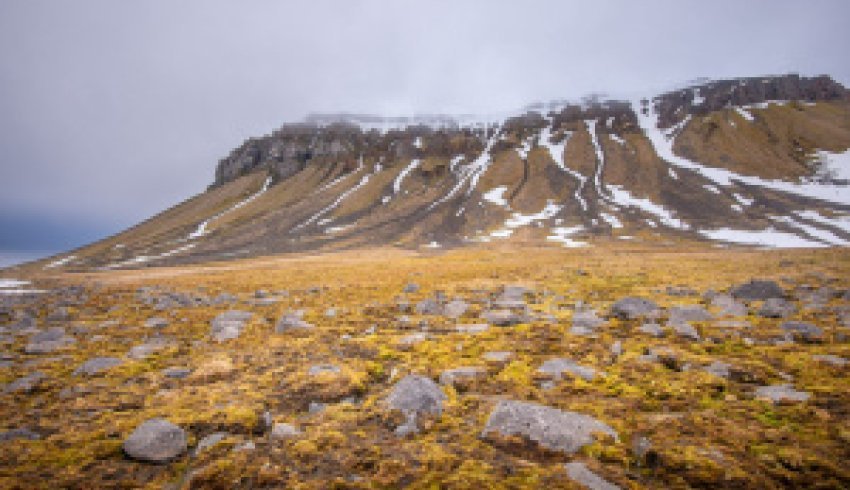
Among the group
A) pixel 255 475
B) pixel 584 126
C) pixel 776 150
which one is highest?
pixel 584 126

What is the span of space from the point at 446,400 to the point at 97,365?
764 cm

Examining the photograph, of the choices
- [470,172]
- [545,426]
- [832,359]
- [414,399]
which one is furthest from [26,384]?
[470,172]

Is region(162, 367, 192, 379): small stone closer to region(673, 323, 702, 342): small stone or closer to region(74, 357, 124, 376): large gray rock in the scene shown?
region(74, 357, 124, 376): large gray rock

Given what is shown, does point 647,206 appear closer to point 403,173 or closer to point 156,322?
point 403,173

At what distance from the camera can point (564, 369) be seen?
21.3ft

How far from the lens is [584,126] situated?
157625mm

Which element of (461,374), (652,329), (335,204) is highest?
(335,204)

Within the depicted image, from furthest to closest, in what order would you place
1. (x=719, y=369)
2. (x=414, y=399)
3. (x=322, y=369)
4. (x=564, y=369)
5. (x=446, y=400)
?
(x=322, y=369) < (x=564, y=369) < (x=719, y=369) < (x=446, y=400) < (x=414, y=399)

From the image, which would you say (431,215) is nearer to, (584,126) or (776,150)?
(584,126)

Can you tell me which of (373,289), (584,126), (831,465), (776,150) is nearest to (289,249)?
(373,289)

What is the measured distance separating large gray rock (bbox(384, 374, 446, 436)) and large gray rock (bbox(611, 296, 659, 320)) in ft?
22.3

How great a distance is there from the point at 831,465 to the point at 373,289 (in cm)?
1616

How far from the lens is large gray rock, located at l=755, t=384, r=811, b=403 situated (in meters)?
4.96

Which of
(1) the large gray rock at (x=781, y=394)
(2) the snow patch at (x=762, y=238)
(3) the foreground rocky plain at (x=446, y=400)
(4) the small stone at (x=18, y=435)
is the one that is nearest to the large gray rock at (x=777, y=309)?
(3) the foreground rocky plain at (x=446, y=400)
